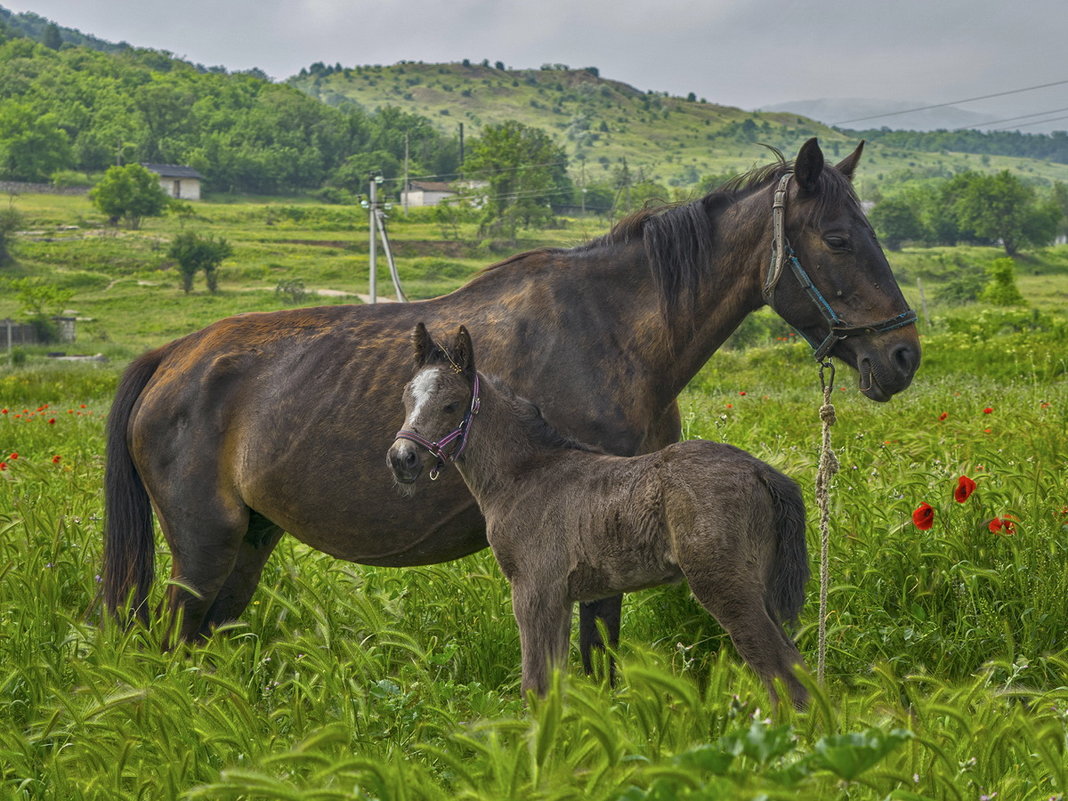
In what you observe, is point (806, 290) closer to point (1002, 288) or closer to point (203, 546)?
point (203, 546)

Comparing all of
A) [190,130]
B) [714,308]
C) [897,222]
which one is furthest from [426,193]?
[714,308]

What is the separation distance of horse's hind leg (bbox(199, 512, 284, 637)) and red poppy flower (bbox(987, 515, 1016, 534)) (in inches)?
143

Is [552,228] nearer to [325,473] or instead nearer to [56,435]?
[56,435]

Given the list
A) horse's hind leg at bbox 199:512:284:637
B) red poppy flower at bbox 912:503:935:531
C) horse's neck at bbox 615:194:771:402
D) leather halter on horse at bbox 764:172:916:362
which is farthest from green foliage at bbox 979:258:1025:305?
horse's hind leg at bbox 199:512:284:637

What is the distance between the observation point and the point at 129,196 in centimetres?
10025

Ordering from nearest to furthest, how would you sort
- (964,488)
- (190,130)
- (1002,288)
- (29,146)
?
(964,488) → (1002,288) → (29,146) → (190,130)

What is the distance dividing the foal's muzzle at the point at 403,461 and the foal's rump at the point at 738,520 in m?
0.88

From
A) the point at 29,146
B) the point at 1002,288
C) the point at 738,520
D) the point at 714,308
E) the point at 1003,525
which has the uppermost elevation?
the point at 29,146

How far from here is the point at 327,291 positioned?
7638 centimetres

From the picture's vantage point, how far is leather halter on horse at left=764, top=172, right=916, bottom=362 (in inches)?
158

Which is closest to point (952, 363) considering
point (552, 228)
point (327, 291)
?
point (327, 291)

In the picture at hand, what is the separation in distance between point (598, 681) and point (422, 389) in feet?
4.75

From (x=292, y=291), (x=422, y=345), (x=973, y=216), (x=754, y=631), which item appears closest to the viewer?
(x=754, y=631)

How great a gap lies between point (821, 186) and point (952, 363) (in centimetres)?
1694
